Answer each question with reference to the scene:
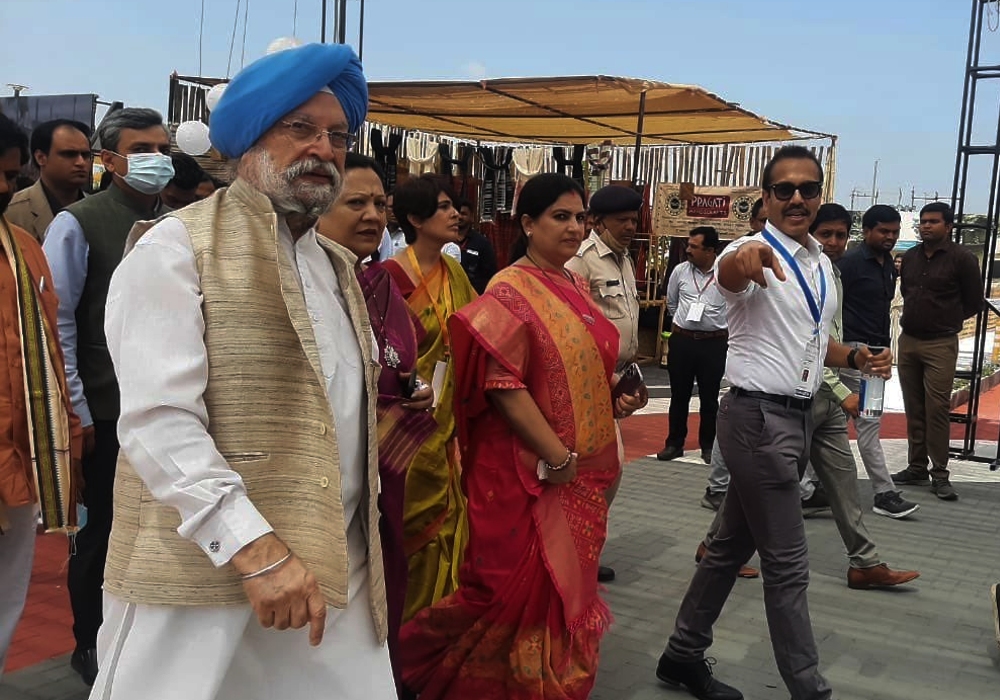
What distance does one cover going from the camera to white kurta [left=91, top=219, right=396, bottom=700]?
5.45 feet

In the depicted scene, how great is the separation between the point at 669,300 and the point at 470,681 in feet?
18.2

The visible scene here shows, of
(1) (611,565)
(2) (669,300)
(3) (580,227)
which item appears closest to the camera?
(3) (580,227)

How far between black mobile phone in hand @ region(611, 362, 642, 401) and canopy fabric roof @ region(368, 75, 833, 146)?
4.05 metres

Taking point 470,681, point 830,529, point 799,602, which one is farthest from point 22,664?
point 830,529

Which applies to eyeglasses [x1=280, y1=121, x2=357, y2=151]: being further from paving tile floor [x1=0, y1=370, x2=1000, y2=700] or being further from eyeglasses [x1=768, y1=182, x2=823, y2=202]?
paving tile floor [x1=0, y1=370, x2=1000, y2=700]

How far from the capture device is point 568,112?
9.64 m

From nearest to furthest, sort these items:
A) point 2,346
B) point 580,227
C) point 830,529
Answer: point 2,346
point 580,227
point 830,529

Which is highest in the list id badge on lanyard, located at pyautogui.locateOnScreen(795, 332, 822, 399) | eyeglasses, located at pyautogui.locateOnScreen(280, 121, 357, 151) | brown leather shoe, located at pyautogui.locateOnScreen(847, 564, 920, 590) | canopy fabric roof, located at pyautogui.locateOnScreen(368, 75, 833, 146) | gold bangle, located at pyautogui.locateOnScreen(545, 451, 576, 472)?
canopy fabric roof, located at pyautogui.locateOnScreen(368, 75, 833, 146)

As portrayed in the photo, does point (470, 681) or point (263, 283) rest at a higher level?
point (263, 283)

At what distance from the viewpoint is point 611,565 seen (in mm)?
5480

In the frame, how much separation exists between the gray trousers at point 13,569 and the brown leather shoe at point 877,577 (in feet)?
13.3

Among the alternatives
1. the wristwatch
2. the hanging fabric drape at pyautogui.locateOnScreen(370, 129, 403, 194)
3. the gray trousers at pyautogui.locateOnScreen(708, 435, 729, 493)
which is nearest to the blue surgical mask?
the wristwatch

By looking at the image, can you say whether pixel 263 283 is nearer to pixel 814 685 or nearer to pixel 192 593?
pixel 192 593

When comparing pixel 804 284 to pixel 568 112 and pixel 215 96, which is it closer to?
pixel 215 96
